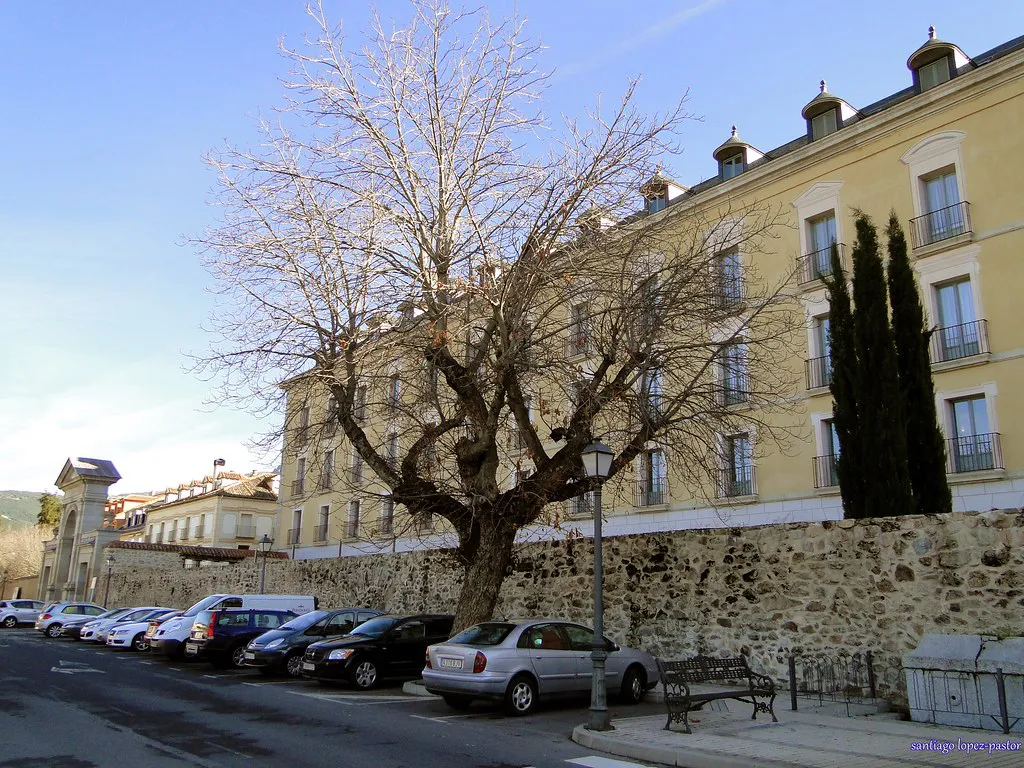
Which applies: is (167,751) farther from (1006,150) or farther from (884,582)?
(1006,150)

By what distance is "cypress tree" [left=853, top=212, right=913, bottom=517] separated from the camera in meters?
14.0

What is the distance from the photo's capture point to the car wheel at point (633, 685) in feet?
40.2

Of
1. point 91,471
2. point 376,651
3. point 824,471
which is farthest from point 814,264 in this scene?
point 91,471

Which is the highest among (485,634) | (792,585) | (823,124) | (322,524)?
(823,124)

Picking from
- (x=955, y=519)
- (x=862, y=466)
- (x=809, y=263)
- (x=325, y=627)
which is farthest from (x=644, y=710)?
(x=809, y=263)

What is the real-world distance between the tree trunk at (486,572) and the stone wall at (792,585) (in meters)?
2.79

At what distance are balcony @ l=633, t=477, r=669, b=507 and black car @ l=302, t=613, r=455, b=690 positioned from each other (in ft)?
42.1

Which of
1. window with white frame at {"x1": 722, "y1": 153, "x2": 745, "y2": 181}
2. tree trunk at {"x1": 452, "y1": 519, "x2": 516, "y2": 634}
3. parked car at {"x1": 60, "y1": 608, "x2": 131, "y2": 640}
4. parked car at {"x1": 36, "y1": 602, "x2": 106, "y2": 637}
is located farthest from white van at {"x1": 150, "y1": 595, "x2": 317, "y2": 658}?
window with white frame at {"x1": 722, "y1": 153, "x2": 745, "y2": 181}

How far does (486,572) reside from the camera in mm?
14000

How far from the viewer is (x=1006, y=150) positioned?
21.3 m

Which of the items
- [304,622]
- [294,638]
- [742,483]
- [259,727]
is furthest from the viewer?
[742,483]

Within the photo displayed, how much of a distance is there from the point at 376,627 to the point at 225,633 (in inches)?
214

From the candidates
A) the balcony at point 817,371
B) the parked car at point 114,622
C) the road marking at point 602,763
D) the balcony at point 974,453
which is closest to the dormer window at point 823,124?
the balcony at point 817,371

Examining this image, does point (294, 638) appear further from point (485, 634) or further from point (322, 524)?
point (322, 524)
